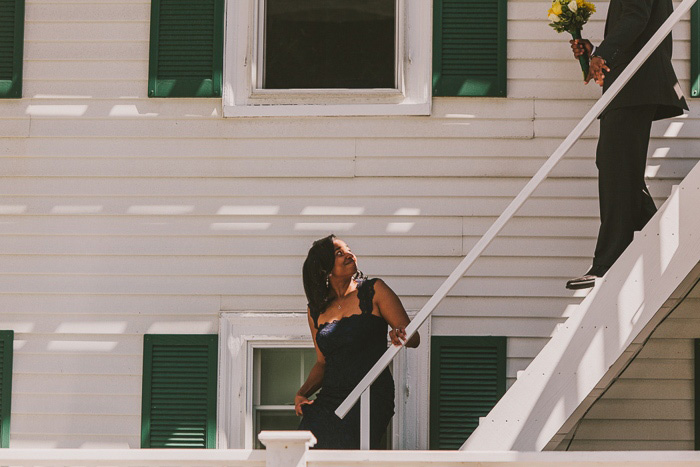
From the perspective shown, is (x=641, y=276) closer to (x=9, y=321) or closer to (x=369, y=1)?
(x=369, y=1)

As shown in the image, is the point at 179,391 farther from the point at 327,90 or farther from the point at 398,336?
the point at 327,90

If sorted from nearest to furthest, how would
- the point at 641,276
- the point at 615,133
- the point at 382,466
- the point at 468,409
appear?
the point at 382,466 < the point at 641,276 < the point at 615,133 < the point at 468,409

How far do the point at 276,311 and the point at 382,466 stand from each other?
196 centimetres

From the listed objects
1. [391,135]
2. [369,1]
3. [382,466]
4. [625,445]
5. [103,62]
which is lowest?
[625,445]

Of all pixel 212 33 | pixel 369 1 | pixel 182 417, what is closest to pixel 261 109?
pixel 212 33

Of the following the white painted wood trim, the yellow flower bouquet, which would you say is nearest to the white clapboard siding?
the yellow flower bouquet

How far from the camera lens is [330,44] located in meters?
6.69

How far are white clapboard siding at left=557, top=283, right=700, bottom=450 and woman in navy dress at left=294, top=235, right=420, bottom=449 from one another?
1.54 m

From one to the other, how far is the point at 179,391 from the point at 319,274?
1432mm

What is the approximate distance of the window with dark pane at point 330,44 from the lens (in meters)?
6.66

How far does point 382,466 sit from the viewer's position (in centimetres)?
468

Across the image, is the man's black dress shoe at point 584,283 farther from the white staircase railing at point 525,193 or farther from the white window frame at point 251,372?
the white window frame at point 251,372

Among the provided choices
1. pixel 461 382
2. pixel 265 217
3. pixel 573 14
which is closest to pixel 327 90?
pixel 265 217

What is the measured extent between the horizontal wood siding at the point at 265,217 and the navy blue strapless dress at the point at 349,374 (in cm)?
90
